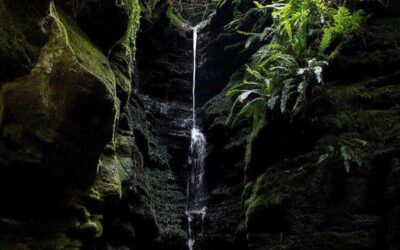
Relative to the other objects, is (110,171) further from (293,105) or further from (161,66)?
(161,66)

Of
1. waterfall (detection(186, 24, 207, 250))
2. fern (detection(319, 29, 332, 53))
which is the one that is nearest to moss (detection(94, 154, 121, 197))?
waterfall (detection(186, 24, 207, 250))

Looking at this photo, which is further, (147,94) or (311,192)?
(147,94)

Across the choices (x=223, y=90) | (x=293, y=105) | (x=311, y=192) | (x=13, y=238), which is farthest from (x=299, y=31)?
(x=13, y=238)

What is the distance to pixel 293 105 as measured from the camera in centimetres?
607

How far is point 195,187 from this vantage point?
27.4 feet

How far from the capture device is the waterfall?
24.7 ft

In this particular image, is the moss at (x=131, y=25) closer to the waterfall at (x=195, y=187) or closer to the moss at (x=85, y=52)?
the moss at (x=85, y=52)

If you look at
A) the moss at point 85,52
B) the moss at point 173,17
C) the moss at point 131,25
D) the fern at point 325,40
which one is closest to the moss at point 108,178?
the moss at point 85,52

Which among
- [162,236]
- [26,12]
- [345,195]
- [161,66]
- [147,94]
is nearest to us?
[26,12]

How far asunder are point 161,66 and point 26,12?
284 inches

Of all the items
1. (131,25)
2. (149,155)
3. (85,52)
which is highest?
(131,25)

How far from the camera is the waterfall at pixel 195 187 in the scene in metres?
7.54

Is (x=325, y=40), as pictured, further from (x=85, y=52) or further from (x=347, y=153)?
(x=85, y=52)

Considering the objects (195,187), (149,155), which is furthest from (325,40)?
(149,155)
